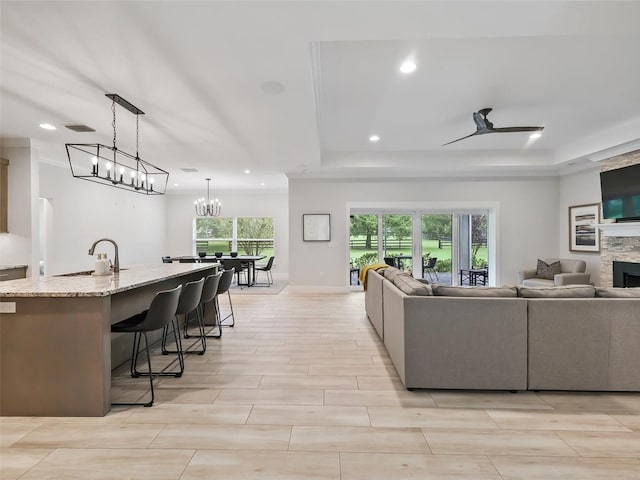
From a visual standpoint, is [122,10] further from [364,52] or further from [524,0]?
[524,0]

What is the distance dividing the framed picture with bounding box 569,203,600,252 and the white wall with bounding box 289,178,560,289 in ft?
1.41

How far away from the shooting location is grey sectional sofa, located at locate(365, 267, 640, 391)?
264 cm

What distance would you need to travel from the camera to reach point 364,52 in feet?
9.98

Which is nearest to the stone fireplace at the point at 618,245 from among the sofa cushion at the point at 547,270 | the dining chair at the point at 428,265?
the sofa cushion at the point at 547,270

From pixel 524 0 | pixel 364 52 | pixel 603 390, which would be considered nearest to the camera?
pixel 524 0

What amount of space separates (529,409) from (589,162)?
19.3 feet

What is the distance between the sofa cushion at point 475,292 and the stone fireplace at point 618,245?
12.9ft

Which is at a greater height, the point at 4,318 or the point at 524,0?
the point at 524,0

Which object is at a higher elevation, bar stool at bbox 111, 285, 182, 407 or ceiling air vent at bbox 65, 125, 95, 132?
ceiling air vent at bbox 65, 125, 95, 132

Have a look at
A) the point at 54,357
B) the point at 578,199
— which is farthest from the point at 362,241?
the point at 54,357

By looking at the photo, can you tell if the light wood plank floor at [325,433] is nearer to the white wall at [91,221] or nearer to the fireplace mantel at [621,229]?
the white wall at [91,221]

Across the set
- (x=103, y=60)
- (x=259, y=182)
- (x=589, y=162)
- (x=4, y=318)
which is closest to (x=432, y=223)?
(x=589, y=162)

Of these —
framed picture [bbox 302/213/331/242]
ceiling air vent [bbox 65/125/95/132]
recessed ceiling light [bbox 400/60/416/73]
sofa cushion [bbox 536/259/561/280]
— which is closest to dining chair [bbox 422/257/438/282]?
sofa cushion [bbox 536/259/561/280]

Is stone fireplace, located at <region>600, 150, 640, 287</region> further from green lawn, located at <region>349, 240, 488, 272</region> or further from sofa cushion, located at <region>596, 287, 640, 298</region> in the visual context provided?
sofa cushion, located at <region>596, 287, 640, 298</region>
